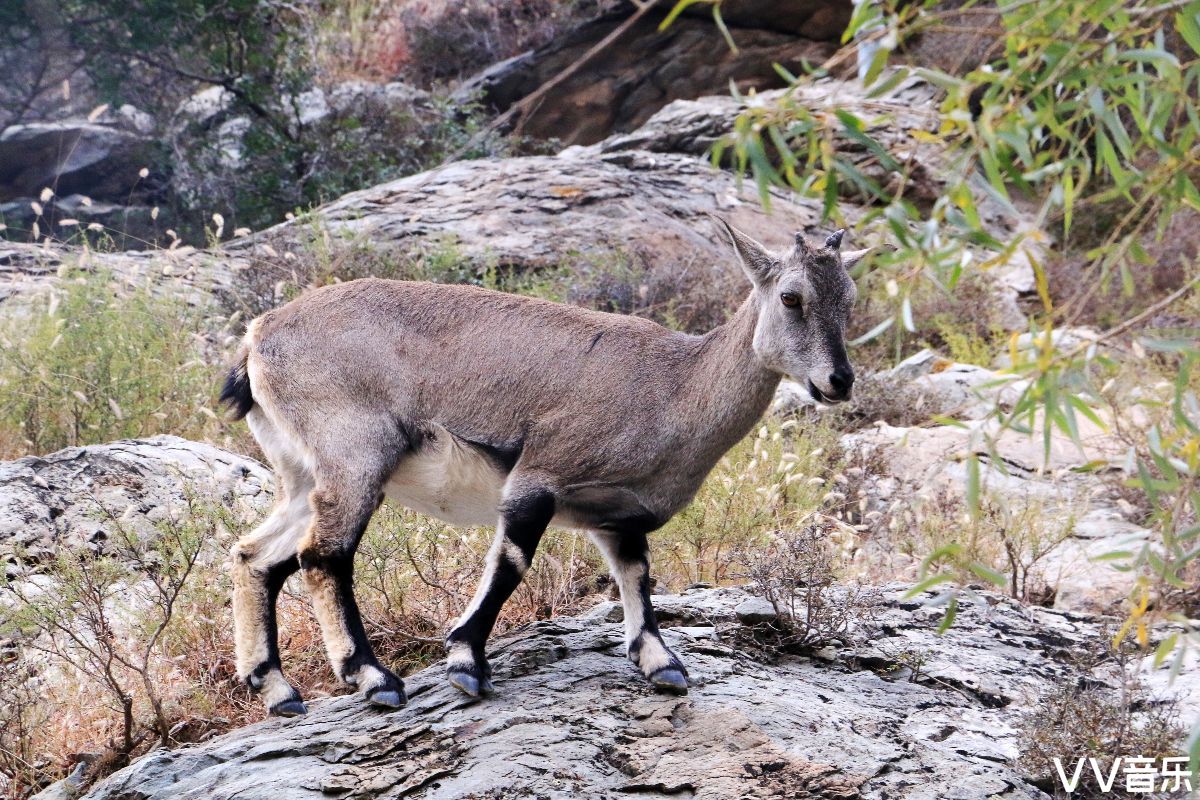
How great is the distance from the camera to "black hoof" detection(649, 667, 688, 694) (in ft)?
17.3

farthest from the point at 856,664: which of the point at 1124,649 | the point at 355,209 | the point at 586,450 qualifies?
the point at 355,209

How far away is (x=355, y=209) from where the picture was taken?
1304 centimetres

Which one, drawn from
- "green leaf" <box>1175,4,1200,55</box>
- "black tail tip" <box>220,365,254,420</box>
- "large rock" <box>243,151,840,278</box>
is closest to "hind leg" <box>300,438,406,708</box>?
"black tail tip" <box>220,365,254,420</box>

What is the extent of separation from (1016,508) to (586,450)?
417cm

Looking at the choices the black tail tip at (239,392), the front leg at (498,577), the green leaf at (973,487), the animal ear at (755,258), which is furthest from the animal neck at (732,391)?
the green leaf at (973,487)

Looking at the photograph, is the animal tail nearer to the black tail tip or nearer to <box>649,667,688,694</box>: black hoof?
the black tail tip

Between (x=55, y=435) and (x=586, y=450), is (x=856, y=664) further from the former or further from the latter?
(x=55, y=435)

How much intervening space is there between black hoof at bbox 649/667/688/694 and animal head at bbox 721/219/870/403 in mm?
1342

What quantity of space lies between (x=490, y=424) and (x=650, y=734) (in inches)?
61.0

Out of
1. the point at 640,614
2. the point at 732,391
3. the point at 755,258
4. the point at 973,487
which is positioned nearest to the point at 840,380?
the point at 732,391

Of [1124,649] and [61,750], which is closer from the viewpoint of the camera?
[1124,649]

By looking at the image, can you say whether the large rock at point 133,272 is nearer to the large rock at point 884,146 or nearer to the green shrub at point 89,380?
the green shrub at point 89,380

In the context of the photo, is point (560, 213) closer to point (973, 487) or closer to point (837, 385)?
point (837, 385)

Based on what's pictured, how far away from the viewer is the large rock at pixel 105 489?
687 cm
